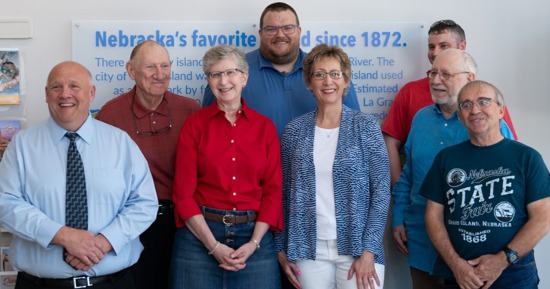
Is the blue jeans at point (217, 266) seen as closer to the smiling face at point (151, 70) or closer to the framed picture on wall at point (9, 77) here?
the smiling face at point (151, 70)

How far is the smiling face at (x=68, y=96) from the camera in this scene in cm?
240

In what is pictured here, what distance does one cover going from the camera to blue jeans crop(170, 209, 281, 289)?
100 inches

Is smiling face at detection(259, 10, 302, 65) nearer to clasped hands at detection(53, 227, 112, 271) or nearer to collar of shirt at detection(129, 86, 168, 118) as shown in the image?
collar of shirt at detection(129, 86, 168, 118)

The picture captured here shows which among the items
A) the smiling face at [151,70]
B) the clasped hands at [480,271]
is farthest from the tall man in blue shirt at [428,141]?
the smiling face at [151,70]

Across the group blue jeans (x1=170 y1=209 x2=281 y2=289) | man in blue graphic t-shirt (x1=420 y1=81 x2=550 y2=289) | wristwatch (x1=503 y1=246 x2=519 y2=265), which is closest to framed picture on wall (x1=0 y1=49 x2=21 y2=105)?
blue jeans (x1=170 y1=209 x2=281 y2=289)

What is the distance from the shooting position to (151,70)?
290cm

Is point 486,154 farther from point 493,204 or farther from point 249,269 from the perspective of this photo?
point 249,269

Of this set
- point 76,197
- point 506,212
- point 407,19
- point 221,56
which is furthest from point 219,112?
point 407,19

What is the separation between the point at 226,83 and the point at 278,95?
0.59 m

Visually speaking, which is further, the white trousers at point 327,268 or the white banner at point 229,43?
the white banner at point 229,43

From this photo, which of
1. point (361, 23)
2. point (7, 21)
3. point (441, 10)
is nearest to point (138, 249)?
point (7, 21)

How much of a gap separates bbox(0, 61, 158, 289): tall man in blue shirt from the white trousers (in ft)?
2.46

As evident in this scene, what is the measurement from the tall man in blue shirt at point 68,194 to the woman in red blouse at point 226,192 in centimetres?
21

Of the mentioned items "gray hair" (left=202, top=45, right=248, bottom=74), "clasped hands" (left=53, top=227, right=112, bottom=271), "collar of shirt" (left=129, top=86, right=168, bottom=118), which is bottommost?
"clasped hands" (left=53, top=227, right=112, bottom=271)
